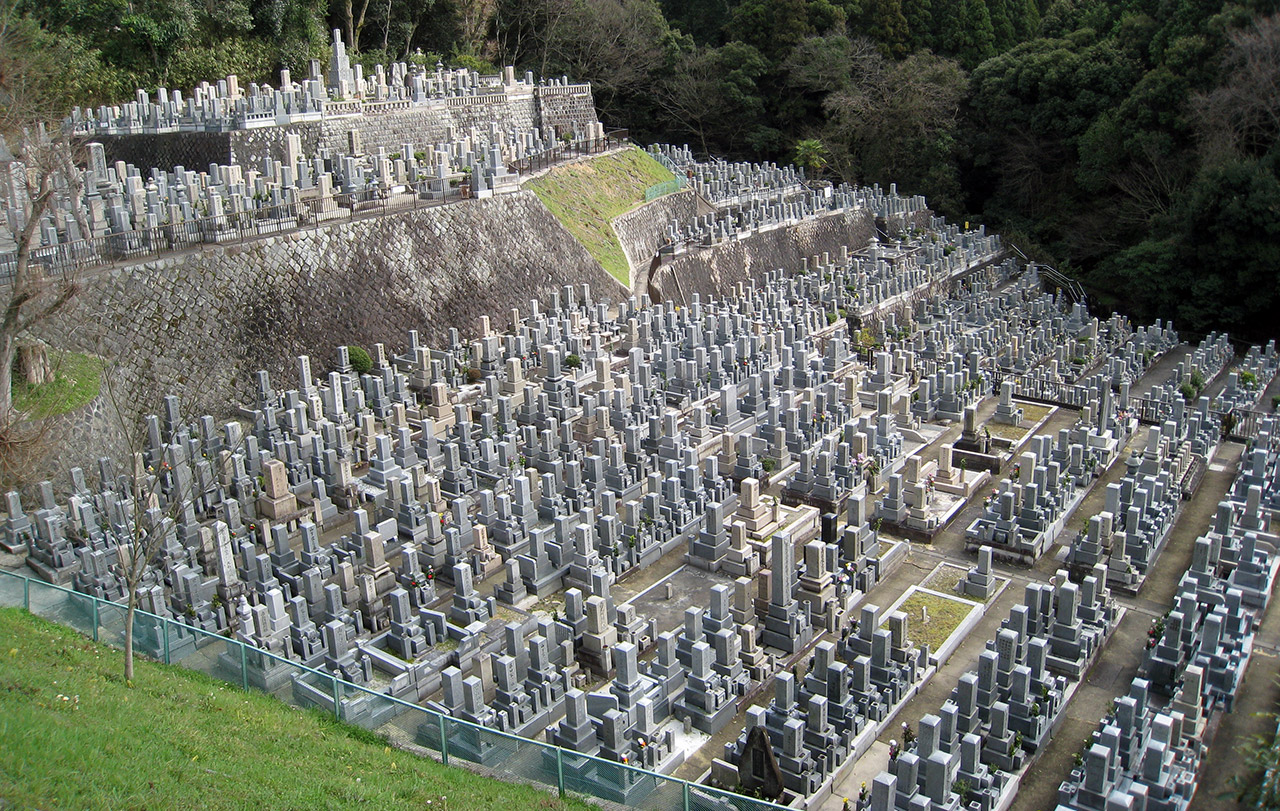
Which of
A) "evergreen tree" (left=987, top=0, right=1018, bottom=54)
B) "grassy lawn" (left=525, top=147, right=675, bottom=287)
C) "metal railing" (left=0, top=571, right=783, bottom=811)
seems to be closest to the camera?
"metal railing" (left=0, top=571, right=783, bottom=811)

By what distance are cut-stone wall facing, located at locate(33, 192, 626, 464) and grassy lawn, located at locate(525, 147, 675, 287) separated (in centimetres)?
107

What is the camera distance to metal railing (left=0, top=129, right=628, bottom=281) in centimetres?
2081

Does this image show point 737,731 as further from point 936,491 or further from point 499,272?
point 499,272

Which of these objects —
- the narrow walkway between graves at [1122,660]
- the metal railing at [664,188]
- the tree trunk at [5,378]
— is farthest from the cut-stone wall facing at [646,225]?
the tree trunk at [5,378]

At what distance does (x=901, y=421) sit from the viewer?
76.3ft

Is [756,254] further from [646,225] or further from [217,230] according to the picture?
[217,230]

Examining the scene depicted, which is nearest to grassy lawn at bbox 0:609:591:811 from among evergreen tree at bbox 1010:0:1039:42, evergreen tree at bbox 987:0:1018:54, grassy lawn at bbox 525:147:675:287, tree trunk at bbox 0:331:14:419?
tree trunk at bbox 0:331:14:419

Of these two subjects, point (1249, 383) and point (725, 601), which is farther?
point (1249, 383)

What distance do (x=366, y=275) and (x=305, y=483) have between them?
332 inches

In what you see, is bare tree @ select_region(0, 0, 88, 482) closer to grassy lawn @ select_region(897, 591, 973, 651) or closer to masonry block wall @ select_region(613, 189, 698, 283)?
grassy lawn @ select_region(897, 591, 973, 651)

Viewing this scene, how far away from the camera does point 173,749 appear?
928 cm

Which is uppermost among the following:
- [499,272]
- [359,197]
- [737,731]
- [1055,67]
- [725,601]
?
[1055,67]

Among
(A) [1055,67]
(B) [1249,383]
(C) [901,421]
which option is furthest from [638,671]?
(A) [1055,67]

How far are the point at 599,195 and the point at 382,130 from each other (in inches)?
310
